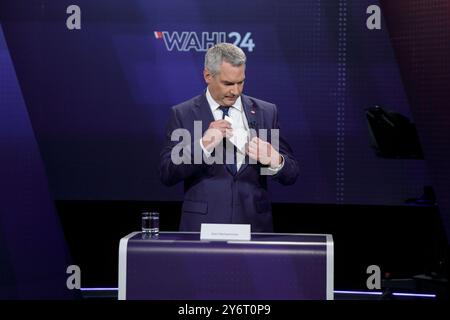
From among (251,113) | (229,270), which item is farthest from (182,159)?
(229,270)

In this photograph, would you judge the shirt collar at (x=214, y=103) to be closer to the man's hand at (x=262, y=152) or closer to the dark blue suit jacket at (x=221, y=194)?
the dark blue suit jacket at (x=221, y=194)

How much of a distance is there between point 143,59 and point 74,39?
0.52 m

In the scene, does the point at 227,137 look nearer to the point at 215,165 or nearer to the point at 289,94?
the point at 215,165

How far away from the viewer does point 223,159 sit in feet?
12.4

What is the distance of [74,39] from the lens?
5703mm

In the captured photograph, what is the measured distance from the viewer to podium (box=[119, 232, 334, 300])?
9.76 feet

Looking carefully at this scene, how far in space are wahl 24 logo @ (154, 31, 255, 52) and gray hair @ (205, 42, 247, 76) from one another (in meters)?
1.88

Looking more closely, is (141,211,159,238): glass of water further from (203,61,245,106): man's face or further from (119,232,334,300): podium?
(203,61,245,106): man's face

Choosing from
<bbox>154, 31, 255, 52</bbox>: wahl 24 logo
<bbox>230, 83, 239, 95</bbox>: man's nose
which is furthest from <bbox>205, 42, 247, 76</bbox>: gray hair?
<bbox>154, 31, 255, 52</bbox>: wahl 24 logo

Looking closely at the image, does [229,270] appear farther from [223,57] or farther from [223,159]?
[223,57]

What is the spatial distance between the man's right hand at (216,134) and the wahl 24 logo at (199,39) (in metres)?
2.17

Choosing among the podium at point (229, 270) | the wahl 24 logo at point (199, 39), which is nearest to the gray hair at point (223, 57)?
the podium at point (229, 270)

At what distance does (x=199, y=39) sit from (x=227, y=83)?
1975mm

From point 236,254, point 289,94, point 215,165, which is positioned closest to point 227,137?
point 215,165
